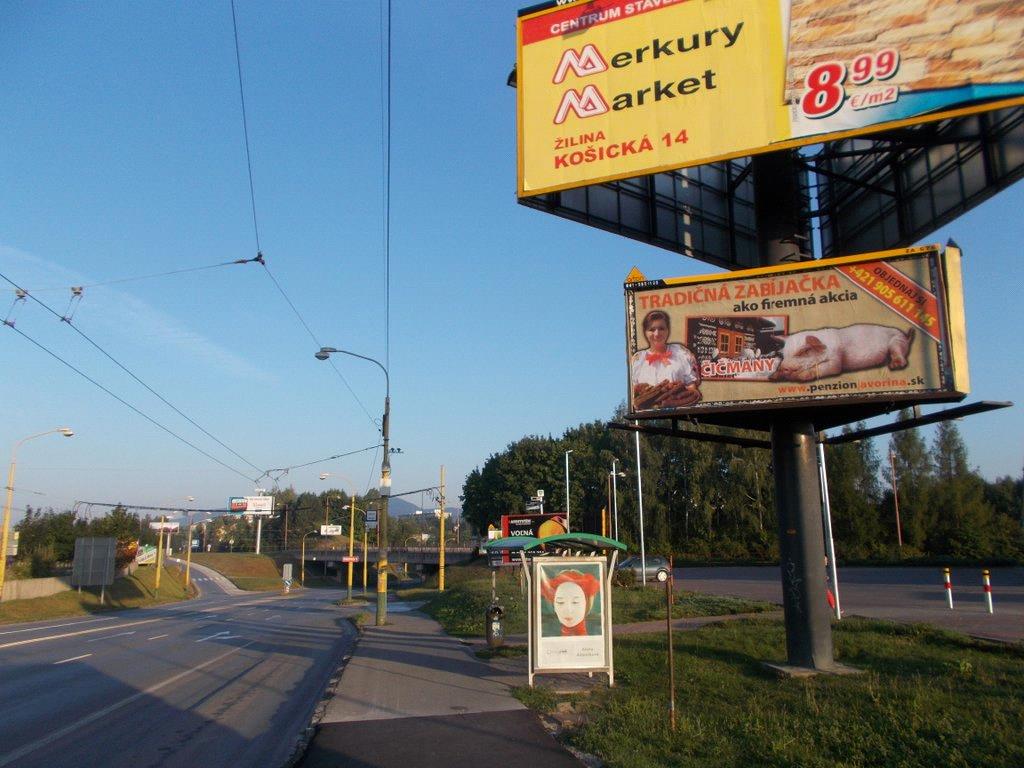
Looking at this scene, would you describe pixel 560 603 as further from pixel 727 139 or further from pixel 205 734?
pixel 727 139

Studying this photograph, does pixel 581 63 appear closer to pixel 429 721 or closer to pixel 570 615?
pixel 570 615

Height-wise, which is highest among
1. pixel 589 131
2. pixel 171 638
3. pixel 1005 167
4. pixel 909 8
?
pixel 909 8

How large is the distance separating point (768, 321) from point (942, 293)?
2.58m

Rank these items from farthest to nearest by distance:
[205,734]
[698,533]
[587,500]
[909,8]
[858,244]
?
[587,500] < [698,533] < [858,244] < [909,8] < [205,734]

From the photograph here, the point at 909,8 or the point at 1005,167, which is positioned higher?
the point at 909,8

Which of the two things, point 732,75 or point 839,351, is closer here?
point 839,351

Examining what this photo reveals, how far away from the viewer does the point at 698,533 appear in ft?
230

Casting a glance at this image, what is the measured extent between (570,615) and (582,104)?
9516 millimetres

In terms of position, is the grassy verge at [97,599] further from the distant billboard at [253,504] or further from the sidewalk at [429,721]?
the distant billboard at [253,504]

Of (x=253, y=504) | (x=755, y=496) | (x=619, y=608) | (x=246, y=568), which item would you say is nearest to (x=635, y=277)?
(x=619, y=608)

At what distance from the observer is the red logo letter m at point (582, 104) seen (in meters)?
14.1

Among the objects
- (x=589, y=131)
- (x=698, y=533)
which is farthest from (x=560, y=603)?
(x=698, y=533)

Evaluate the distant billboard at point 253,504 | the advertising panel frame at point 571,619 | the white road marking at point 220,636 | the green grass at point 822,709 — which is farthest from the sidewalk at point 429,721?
the distant billboard at point 253,504

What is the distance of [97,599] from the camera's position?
51656mm
